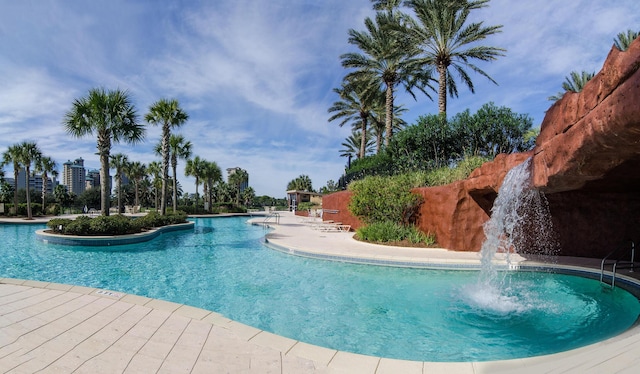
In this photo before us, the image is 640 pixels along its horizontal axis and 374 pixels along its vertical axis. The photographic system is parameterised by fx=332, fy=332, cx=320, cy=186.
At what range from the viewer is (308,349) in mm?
3516

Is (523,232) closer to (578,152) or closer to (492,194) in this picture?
(492,194)

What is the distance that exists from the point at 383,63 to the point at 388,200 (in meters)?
12.7

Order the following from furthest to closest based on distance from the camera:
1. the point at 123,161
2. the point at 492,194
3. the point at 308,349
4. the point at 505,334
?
the point at 123,161, the point at 492,194, the point at 505,334, the point at 308,349

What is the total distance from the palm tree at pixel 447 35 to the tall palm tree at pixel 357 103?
5857 millimetres

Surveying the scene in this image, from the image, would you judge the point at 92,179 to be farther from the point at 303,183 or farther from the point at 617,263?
the point at 617,263

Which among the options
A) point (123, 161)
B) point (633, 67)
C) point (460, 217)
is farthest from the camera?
point (123, 161)

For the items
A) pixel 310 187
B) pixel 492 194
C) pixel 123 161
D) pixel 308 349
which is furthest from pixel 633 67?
pixel 310 187

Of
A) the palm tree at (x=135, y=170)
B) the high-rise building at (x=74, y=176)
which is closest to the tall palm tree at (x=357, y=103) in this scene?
the palm tree at (x=135, y=170)

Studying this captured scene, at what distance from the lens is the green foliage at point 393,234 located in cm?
1237

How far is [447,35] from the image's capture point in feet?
57.8

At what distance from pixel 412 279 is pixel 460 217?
4.02 metres

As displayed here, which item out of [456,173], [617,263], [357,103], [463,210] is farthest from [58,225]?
[357,103]

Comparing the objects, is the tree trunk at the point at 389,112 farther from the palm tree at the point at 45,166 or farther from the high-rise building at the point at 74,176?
the high-rise building at the point at 74,176

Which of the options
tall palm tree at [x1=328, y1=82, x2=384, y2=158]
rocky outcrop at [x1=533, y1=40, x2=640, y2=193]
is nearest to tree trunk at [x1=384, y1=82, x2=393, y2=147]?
tall palm tree at [x1=328, y1=82, x2=384, y2=158]
